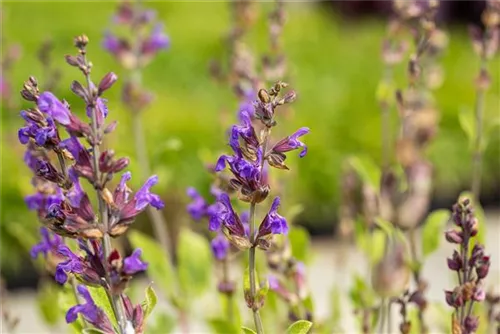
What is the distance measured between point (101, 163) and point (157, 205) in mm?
160

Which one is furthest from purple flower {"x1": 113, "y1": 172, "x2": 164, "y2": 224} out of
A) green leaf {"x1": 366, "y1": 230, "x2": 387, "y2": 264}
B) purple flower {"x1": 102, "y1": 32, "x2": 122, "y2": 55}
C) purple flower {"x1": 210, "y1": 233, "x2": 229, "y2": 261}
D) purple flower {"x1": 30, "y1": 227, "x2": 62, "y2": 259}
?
purple flower {"x1": 102, "y1": 32, "x2": 122, "y2": 55}

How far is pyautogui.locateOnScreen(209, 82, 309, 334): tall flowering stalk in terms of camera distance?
1149 mm

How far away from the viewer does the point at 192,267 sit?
7.39 ft

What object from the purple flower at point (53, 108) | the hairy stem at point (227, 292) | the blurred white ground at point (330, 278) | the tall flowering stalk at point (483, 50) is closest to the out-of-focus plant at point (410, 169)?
the tall flowering stalk at point (483, 50)

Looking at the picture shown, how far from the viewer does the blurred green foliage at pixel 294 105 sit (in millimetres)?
3887

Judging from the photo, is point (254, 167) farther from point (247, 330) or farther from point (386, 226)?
point (386, 226)

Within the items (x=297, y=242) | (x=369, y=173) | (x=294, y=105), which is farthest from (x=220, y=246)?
(x=294, y=105)

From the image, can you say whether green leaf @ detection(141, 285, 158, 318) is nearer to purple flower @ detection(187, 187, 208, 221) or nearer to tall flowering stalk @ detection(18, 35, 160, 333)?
tall flowering stalk @ detection(18, 35, 160, 333)

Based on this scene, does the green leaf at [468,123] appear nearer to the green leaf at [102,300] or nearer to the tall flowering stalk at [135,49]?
the tall flowering stalk at [135,49]

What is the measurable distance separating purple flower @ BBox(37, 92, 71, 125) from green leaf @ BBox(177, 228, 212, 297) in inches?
45.6

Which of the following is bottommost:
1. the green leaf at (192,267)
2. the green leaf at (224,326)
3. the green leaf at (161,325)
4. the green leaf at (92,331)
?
the green leaf at (161,325)

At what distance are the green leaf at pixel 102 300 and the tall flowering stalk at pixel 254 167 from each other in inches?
8.2

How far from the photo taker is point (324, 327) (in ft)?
6.45

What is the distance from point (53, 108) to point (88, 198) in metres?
0.13
